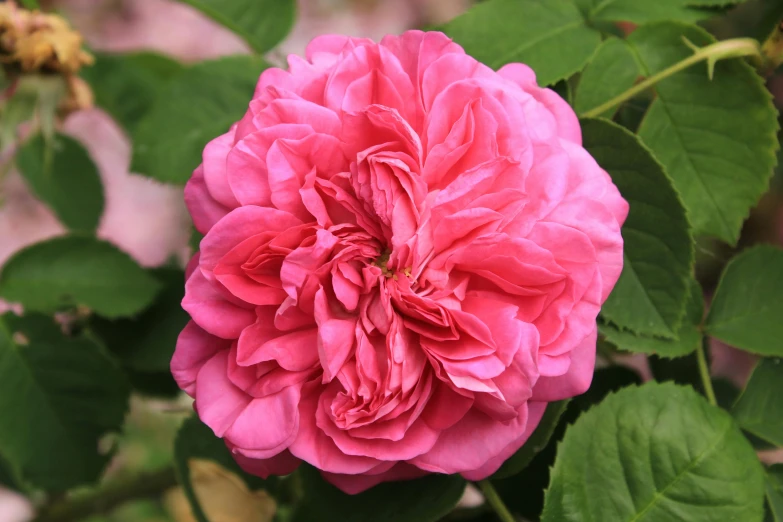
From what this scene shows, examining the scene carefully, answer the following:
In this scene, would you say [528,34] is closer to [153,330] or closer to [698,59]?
[698,59]

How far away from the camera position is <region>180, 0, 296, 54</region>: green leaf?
523 millimetres

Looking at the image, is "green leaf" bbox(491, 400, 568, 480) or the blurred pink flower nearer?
"green leaf" bbox(491, 400, 568, 480)

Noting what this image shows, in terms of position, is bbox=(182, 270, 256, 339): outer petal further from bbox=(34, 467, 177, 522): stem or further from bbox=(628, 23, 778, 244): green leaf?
bbox=(34, 467, 177, 522): stem

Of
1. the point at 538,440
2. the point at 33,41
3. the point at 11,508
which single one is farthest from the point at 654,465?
the point at 11,508

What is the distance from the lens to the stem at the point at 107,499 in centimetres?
66

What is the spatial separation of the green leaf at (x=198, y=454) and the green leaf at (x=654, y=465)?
0.86ft

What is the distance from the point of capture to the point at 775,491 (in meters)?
0.39

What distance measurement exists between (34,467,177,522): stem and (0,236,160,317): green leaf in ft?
0.74

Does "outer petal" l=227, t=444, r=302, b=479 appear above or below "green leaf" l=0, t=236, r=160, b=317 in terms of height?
above

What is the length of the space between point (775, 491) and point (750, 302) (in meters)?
0.11

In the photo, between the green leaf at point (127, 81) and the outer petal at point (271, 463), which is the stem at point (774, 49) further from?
the green leaf at point (127, 81)

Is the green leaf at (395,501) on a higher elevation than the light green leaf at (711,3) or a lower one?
lower

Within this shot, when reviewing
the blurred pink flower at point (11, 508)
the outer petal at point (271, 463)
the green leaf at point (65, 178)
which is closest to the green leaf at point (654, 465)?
the outer petal at point (271, 463)

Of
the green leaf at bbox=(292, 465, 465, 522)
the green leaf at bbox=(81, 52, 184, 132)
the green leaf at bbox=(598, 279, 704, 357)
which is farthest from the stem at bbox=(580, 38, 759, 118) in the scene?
the green leaf at bbox=(81, 52, 184, 132)
